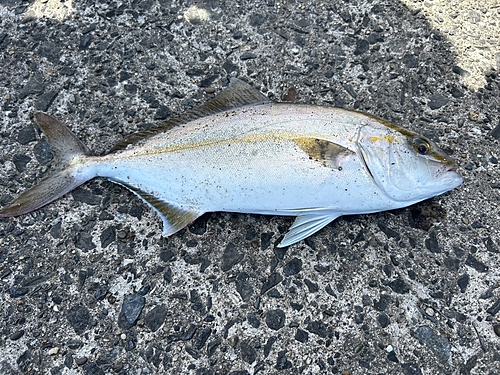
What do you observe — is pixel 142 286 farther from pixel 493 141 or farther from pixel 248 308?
pixel 493 141

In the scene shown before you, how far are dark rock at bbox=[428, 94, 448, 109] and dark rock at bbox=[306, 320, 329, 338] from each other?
153 cm

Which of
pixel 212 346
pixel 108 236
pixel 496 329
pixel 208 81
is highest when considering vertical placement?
pixel 208 81

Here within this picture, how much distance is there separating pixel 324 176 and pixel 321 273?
20.5 inches

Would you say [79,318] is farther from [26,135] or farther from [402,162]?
[402,162]

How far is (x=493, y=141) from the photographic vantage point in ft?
8.60

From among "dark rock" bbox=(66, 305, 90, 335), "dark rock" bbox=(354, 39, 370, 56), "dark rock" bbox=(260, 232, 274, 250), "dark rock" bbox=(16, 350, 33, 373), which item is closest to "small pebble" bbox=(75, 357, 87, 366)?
"dark rock" bbox=(66, 305, 90, 335)

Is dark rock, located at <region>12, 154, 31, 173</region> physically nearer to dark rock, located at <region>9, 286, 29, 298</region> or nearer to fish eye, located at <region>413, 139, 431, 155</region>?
dark rock, located at <region>9, 286, 29, 298</region>

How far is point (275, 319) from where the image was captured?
2.18m

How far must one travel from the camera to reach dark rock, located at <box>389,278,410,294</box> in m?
2.25

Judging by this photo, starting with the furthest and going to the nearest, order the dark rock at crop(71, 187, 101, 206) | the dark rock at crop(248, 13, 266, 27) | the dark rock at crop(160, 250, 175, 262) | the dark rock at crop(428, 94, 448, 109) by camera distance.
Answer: the dark rock at crop(248, 13, 266, 27) → the dark rock at crop(428, 94, 448, 109) → the dark rock at crop(71, 187, 101, 206) → the dark rock at crop(160, 250, 175, 262)

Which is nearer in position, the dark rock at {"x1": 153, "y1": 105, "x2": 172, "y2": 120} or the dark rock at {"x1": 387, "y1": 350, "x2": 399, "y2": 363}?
the dark rock at {"x1": 387, "y1": 350, "x2": 399, "y2": 363}

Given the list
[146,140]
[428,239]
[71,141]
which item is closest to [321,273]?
[428,239]

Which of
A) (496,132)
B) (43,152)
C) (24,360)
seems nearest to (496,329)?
(496,132)

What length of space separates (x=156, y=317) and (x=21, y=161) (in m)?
1.25
